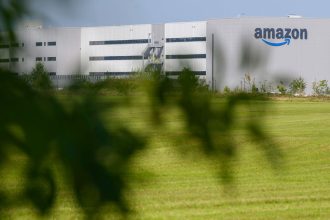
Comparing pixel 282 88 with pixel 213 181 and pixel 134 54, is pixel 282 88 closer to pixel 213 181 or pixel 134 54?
pixel 134 54

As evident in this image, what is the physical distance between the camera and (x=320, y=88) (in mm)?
51156

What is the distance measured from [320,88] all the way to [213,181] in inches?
1930

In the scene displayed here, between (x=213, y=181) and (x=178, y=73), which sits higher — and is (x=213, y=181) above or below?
below

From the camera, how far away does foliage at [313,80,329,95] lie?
165 ft

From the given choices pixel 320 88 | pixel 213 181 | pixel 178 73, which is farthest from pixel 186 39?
pixel 320 88

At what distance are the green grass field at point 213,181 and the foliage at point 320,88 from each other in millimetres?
36472

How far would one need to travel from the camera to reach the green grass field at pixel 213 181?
1477 millimetres

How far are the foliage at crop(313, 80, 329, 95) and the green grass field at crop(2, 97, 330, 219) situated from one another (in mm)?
36472

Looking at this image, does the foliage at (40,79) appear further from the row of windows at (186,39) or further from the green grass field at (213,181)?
the row of windows at (186,39)

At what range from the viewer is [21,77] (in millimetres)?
1328

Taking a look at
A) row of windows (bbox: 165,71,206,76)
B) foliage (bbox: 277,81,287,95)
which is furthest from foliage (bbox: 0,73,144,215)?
foliage (bbox: 277,81,287,95)

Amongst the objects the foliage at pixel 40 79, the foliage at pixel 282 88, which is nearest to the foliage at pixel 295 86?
the foliage at pixel 282 88

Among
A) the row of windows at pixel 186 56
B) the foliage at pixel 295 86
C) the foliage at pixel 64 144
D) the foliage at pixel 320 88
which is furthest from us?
the foliage at pixel 320 88

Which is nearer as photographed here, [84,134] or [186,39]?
[84,134]
